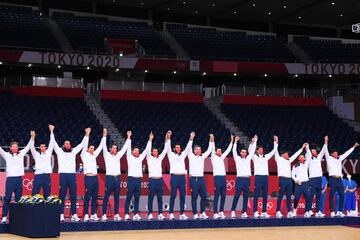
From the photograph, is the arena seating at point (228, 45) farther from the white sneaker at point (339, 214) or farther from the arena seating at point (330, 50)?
the white sneaker at point (339, 214)

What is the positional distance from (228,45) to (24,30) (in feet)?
39.5

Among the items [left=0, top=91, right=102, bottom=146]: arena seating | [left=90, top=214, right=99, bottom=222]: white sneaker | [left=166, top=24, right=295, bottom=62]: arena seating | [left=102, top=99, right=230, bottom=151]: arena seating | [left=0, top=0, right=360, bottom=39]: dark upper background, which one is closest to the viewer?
[left=90, top=214, right=99, bottom=222]: white sneaker

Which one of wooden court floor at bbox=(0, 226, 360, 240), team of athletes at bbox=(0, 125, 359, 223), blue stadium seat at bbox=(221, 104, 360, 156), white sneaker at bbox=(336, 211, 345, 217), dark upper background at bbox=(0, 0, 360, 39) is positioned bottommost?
wooden court floor at bbox=(0, 226, 360, 240)

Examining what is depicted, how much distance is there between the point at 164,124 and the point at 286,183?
13311 mm

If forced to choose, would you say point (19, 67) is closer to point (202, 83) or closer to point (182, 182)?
point (202, 83)

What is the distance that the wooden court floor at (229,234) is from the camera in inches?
639

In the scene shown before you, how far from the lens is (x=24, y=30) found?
3594 cm

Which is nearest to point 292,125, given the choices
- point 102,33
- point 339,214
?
point 102,33

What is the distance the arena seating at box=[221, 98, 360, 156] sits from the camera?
33.8 metres

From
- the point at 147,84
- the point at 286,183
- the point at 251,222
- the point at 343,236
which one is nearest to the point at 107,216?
the point at 251,222

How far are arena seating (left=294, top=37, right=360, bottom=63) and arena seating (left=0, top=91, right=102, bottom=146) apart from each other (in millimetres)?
14899

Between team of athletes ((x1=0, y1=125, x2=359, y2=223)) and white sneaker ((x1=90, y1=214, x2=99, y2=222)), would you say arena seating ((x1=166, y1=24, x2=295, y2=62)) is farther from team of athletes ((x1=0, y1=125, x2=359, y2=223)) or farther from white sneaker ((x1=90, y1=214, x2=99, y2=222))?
white sneaker ((x1=90, y1=214, x2=99, y2=222))

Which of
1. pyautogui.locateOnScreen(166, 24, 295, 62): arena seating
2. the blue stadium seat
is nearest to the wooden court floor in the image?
the blue stadium seat

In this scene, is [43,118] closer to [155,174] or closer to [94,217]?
[155,174]
